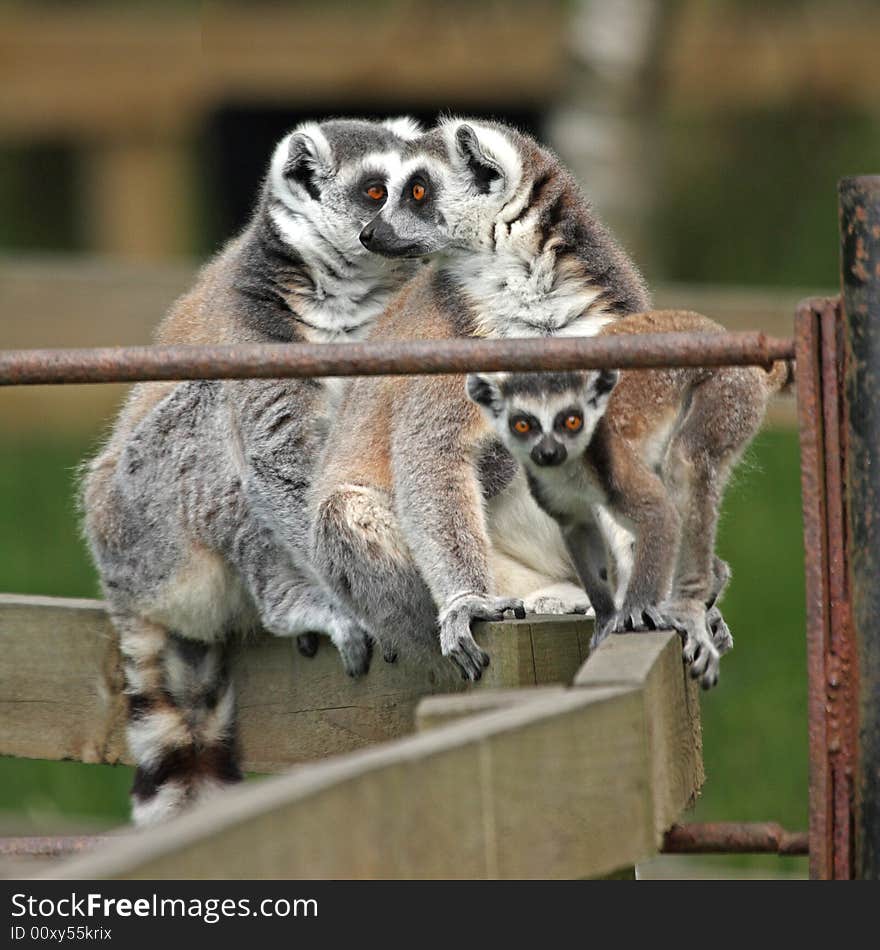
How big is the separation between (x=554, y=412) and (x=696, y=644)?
0.53 metres

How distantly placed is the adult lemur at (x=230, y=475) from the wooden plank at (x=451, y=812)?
194 cm

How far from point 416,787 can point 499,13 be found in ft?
39.0

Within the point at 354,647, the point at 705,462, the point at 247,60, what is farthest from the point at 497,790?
the point at 247,60

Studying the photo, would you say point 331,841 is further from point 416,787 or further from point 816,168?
point 816,168

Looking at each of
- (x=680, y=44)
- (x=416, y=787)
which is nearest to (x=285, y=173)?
(x=416, y=787)

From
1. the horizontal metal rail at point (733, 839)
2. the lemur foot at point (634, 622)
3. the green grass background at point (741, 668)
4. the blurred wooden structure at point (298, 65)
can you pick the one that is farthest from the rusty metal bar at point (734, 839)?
the blurred wooden structure at point (298, 65)

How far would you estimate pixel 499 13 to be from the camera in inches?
518

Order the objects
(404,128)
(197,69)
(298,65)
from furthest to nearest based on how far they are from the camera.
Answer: (298,65)
(197,69)
(404,128)

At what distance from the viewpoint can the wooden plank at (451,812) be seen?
5.63 feet

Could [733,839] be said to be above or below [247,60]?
below

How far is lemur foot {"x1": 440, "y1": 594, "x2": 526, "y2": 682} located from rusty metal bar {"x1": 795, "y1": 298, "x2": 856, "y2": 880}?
3.41 feet

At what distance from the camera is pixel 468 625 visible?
3.48 meters

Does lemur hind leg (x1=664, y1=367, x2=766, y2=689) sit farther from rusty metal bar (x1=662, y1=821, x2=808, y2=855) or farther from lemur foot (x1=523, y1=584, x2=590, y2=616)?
rusty metal bar (x1=662, y1=821, x2=808, y2=855)

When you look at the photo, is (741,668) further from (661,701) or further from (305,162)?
(661,701)
